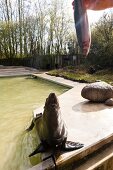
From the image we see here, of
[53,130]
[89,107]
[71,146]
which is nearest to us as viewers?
[53,130]

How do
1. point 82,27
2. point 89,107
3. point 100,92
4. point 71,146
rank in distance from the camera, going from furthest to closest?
1. point 100,92
2. point 89,107
3. point 71,146
4. point 82,27

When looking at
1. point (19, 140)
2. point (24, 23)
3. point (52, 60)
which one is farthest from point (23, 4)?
point (19, 140)

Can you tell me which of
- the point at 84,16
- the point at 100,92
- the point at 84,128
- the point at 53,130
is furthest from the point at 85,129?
the point at 84,16

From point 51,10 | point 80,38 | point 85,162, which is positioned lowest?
point 85,162

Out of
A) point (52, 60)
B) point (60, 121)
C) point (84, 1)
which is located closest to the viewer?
point (84, 1)

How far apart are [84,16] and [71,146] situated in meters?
2.12

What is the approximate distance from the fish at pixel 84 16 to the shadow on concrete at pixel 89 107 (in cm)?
372

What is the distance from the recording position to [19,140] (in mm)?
4195

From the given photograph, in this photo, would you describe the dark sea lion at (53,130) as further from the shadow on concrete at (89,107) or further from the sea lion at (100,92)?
the sea lion at (100,92)

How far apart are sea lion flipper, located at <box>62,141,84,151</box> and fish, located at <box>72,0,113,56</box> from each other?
2042 mm

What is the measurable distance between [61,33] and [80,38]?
17411 millimetres

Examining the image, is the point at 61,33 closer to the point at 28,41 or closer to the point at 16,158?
the point at 28,41

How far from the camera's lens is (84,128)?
3.46m

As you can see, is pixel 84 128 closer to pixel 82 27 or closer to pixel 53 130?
pixel 53 130
